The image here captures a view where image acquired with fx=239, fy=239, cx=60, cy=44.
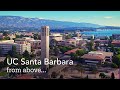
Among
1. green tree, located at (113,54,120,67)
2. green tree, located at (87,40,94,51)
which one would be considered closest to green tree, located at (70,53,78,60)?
green tree, located at (87,40,94,51)

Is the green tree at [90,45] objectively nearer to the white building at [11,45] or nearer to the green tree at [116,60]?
the green tree at [116,60]

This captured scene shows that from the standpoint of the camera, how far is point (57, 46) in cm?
421

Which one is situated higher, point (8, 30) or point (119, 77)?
point (8, 30)

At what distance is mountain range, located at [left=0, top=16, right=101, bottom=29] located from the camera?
4141 mm

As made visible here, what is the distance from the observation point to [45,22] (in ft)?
13.6

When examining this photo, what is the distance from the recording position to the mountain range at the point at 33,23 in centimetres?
414

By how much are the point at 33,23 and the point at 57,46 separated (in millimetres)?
582

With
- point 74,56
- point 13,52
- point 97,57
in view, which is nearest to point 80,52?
point 74,56

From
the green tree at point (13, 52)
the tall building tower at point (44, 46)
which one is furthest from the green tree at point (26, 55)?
the tall building tower at point (44, 46)
